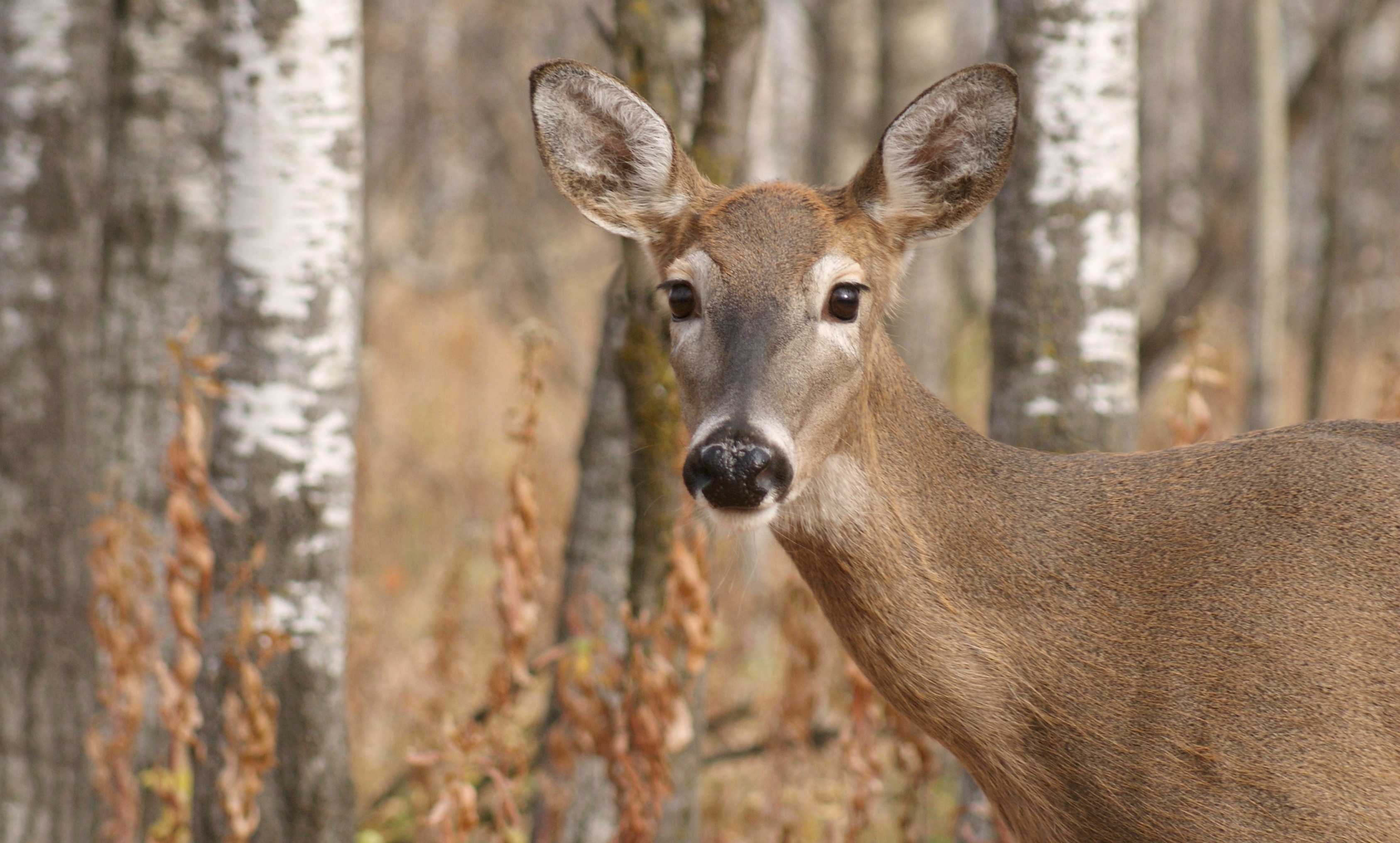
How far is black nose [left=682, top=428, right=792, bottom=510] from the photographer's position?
313 cm

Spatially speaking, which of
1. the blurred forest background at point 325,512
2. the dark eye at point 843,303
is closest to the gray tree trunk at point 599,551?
the blurred forest background at point 325,512

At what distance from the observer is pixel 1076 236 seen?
453 centimetres

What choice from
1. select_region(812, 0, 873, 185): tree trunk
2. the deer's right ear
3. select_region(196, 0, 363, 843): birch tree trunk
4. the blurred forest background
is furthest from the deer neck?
select_region(812, 0, 873, 185): tree trunk

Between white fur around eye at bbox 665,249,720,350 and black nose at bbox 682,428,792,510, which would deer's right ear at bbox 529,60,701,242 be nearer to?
white fur around eye at bbox 665,249,720,350

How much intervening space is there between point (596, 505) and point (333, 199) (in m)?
1.54

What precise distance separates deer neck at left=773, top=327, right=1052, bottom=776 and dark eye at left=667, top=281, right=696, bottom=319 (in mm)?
516

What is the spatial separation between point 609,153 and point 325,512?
Result: 149 centimetres

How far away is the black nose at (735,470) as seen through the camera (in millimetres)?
3127

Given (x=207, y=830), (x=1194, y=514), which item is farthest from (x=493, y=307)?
(x=1194, y=514)

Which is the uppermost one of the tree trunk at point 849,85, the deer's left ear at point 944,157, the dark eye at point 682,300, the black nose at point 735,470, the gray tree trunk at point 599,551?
the tree trunk at point 849,85

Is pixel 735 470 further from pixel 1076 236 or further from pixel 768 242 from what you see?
pixel 1076 236

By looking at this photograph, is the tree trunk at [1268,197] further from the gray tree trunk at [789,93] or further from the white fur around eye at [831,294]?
the white fur around eye at [831,294]

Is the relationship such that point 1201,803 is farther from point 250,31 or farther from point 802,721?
point 250,31

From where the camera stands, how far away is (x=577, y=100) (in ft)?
13.2
